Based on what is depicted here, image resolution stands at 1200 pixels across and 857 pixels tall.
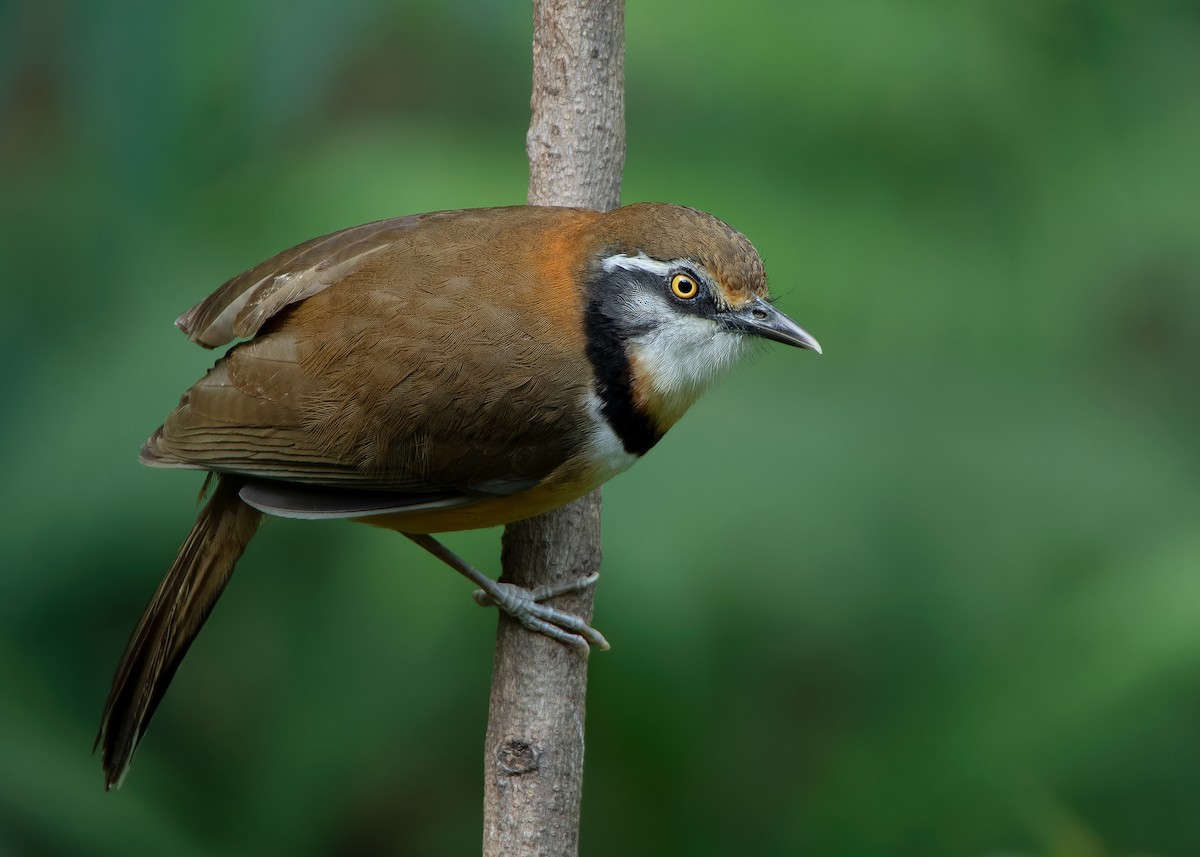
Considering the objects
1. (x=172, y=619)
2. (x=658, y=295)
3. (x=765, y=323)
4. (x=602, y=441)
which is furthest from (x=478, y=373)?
(x=172, y=619)

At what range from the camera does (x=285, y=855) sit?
14.1ft

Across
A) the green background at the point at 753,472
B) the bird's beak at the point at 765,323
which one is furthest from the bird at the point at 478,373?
the green background at the point at 753,472

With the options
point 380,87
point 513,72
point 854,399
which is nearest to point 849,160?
point 854,399

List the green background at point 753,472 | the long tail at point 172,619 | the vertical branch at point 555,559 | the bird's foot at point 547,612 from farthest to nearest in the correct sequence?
the green background at point 753,472 < the long tail at point 172,619 < the bird's foot at point 547,612 < the vertical branch at point 555,559

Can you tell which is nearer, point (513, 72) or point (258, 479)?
point (258, 479)

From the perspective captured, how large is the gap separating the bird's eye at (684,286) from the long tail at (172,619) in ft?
4.30

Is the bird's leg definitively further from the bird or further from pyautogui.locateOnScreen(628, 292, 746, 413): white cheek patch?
pyautogui.locateOnScreen(628, 292, 746, 413): white cheek patch

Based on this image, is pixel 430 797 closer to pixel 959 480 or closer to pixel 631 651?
pixel 631 651

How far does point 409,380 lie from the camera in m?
3.68

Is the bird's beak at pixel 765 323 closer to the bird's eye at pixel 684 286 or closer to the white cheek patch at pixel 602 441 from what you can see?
the bird's eye at pixel 684 286

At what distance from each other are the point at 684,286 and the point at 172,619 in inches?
66.2

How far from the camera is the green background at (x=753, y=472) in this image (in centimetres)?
421

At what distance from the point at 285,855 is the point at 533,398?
65.2 inches

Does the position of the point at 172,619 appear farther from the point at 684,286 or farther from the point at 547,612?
the point at 684,286
